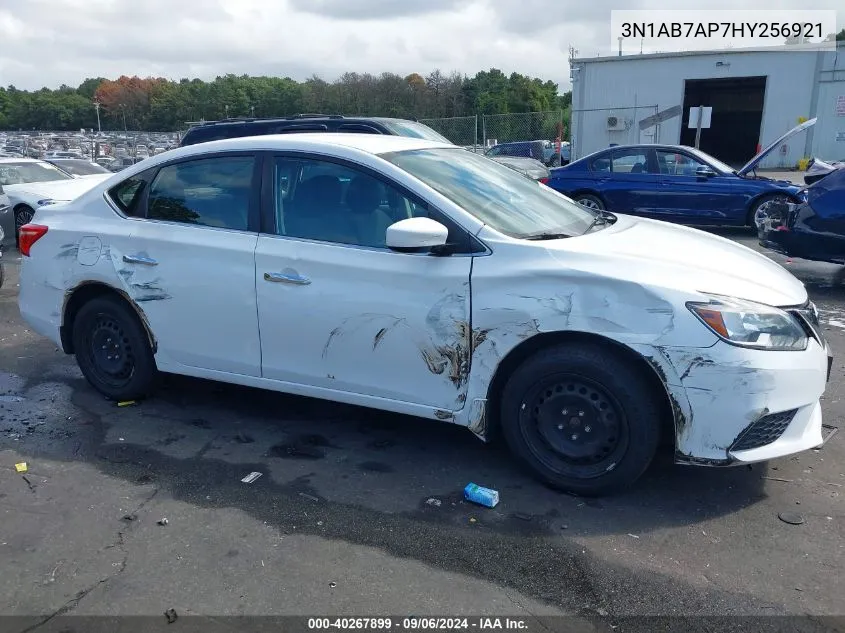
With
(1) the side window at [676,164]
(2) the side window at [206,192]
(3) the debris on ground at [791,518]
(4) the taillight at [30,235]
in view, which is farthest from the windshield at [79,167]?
(3) the debris on ground at [791,518]

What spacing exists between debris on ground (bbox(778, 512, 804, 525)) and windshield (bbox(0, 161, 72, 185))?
13.4 metres

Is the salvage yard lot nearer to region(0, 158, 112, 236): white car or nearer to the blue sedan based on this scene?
the blue sedan

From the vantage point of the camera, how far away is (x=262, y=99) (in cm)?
7156

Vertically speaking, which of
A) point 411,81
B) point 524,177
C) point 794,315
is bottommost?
point 794,315

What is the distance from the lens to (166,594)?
9.43ft

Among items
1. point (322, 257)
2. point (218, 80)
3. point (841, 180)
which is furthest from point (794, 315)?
point (218, 80)

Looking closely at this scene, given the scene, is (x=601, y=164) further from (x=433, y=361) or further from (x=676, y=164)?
(x=433, y=361)

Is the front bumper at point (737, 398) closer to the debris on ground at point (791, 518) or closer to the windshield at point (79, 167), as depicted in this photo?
the debris on ground at point (791, 518)

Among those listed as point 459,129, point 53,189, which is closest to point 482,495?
point 53,189

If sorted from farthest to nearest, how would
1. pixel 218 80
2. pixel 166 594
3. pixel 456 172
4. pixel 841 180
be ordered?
pixel 218 80 < pixel 841 180 < pixel 456 172 < pixel 166 594

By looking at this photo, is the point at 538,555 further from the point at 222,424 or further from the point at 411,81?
the point at 411,81

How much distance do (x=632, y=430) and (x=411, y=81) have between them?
64.1m

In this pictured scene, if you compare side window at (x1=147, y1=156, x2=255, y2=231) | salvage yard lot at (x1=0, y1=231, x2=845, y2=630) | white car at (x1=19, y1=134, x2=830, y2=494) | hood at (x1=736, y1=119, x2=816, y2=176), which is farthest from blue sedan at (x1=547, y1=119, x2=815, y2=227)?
side window at (x1=147, y1=156, x2=255, y2=231)

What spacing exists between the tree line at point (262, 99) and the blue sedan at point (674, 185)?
41.8 m
